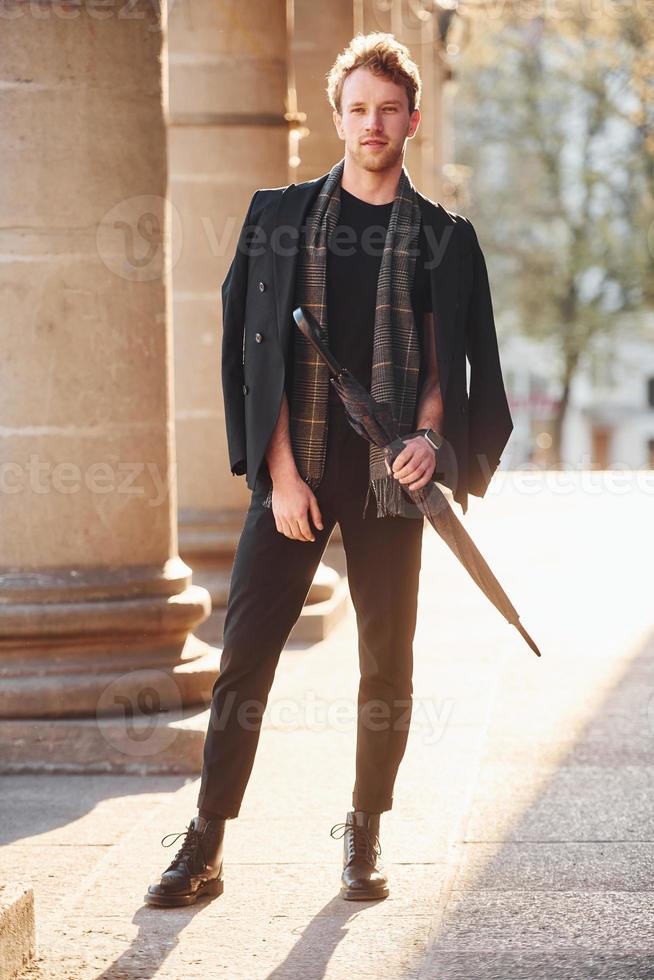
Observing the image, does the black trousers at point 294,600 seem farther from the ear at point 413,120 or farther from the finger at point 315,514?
the ear at point 413,120

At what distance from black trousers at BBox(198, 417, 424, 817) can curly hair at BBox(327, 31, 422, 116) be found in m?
0.84

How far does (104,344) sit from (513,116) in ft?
103

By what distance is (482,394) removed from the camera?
426 centimetres

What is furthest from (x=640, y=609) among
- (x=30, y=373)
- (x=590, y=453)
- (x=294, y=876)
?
(x=590, y=453)

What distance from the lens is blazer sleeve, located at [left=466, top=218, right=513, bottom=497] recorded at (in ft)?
14.0

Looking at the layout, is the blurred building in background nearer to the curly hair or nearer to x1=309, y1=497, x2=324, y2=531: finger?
the curly hair

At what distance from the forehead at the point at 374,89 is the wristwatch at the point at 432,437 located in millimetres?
797

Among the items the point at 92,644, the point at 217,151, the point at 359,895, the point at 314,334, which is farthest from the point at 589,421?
the point at 314,334

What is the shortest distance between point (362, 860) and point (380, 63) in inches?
78.6

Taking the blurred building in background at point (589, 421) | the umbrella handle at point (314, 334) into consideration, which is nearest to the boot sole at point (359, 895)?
the umbrella handle at point (314, 334)

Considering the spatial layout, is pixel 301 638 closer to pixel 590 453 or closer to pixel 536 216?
pixel 536 216

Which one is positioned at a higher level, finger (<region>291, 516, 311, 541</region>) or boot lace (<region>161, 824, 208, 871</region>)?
finger (<region>291, 516, 311, 541</region>)

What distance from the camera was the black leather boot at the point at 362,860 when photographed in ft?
14.0

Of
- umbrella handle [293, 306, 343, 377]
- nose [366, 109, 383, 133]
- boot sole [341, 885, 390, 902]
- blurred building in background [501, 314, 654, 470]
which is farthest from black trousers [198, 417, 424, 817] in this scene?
blurred building in background [501, 314, 654, 470]
